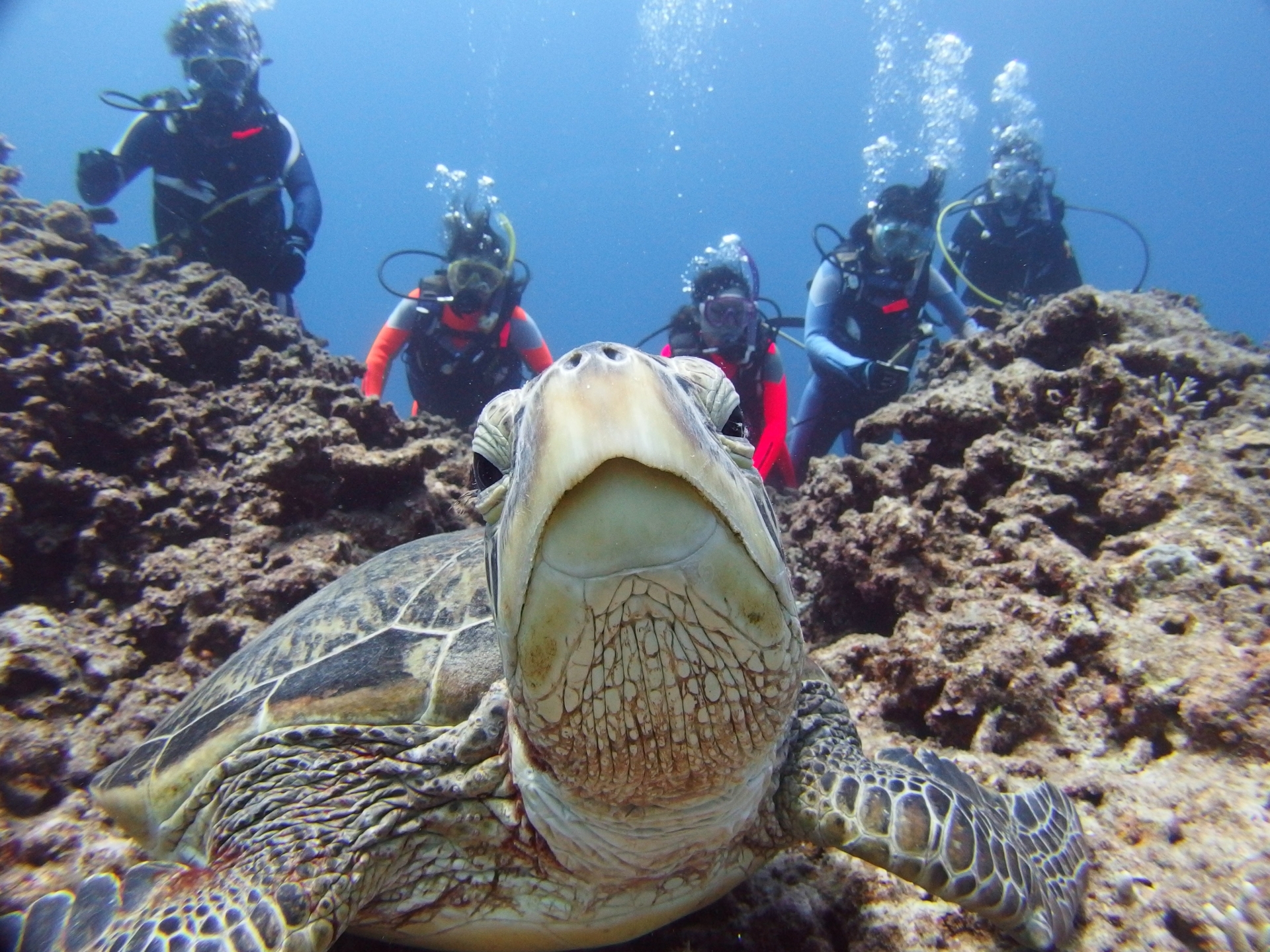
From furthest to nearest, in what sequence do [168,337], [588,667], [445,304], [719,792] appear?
[445,304]
[168,337]
[719,792]
[588,667]

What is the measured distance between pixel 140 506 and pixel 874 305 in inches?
270

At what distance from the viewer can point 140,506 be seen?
3289 millimetres

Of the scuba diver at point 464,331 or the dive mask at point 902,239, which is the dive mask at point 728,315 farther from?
the scuba diver at point 464,331

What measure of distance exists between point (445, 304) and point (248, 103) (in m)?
3.39

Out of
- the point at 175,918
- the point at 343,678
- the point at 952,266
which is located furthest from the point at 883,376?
the point at 175,918

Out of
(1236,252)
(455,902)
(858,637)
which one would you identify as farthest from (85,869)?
(1236,252)

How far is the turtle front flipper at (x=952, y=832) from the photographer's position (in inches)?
51.9

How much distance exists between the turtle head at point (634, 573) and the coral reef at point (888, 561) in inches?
36.7

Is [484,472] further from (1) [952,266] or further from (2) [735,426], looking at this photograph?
(1) [952,266]

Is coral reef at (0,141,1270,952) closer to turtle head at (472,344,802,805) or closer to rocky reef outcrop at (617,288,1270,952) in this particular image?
rocky reef outcrop at (617,288,1270,952)

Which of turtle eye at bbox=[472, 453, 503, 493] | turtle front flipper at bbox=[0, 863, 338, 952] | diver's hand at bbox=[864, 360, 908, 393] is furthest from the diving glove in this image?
turtle eye at bbox=[472, 453, 503, 493]

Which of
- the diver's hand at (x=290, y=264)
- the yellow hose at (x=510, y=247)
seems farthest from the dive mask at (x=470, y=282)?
the diver's hand at (x=290, y=264)

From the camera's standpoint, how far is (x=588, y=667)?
961mm

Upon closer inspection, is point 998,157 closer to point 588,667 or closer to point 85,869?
point 588,667
